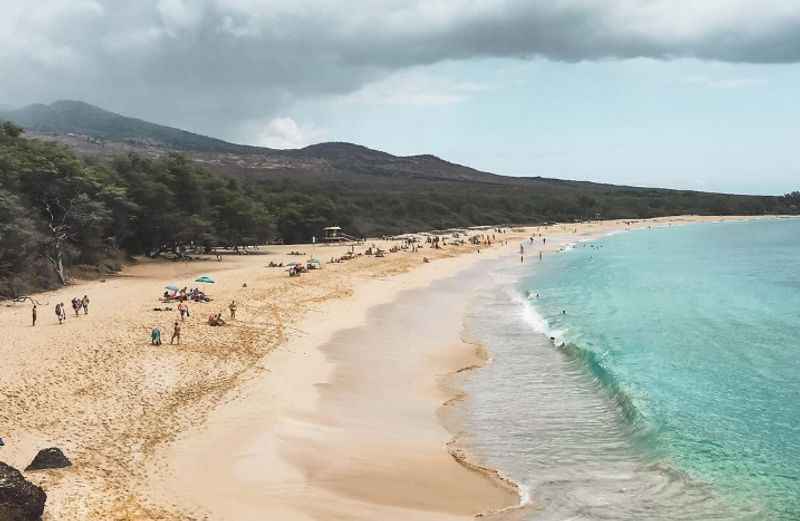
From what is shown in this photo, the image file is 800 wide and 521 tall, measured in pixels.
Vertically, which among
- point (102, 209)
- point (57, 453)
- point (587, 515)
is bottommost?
point (587, 515)

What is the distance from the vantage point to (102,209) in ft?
155

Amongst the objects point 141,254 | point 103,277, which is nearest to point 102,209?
point 103,277

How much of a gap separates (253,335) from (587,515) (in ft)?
62.1

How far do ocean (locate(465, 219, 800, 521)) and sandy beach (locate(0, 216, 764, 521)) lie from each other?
60.8 inches

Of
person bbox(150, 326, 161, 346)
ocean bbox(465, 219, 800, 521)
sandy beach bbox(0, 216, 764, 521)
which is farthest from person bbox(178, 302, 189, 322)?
ocean bbox(465, 219, 800, 521)

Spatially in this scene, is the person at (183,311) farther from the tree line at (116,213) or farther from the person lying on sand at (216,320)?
the tree line at (116,213)

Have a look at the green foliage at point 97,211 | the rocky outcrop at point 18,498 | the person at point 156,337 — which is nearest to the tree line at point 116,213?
the green foliage at point 97,211

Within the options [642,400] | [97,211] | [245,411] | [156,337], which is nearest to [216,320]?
[156,337]

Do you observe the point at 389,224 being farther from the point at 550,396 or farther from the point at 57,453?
the point at 57,453

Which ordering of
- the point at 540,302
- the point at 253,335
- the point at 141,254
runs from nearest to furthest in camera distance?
the point at 253,335, the point at 540,302, the point at 141,254

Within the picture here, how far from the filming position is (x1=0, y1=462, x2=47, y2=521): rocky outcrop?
1157 cm

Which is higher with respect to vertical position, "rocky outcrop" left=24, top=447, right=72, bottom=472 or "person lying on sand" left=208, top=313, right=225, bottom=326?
"person lying on sand" left=208, top=313, right=225, bottom=326

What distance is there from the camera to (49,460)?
14.8m

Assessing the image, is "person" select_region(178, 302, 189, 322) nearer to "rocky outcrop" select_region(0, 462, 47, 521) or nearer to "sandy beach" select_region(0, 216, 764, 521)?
"sandy beach" select_region(0, 216, 764, 521)
